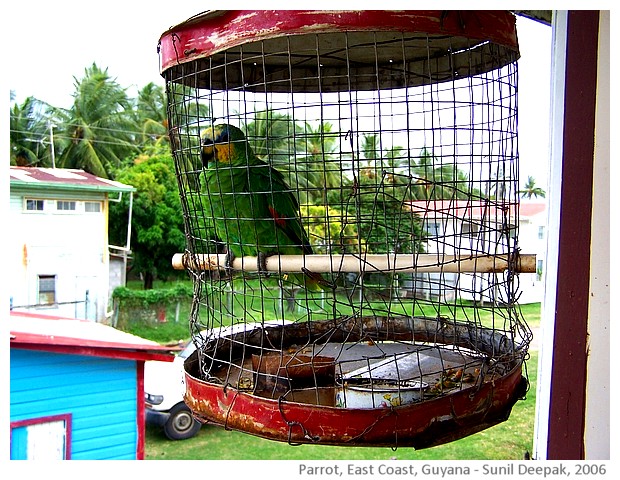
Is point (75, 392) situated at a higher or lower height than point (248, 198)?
lower

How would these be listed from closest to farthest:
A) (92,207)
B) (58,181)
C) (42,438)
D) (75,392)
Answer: (42,438) → (75,392) → (58,181) → (92,207)

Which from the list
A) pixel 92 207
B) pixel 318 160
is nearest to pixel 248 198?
pixel 318 160

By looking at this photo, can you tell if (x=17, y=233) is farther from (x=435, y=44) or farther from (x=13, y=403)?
(x=435, y=44)

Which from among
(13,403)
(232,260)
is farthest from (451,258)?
(13,403)

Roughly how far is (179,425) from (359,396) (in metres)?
5.09

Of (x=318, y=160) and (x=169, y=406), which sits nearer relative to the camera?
(x=318, y=160)

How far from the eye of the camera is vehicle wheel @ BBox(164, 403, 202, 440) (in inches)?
222

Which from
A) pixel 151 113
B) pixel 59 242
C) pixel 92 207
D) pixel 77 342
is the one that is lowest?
pixel 77 342

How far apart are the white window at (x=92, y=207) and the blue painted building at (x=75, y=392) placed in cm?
264

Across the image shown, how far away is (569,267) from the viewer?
1166 mm

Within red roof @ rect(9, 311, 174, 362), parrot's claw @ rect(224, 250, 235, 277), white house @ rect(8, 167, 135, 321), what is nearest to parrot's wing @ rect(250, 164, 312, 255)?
parrot's claw @ rect(224, 250, 235, 277)

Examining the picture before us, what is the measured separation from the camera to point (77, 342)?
383cm

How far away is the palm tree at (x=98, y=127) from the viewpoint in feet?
41.3

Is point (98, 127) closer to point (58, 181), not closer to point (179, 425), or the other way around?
point (58, 181)
